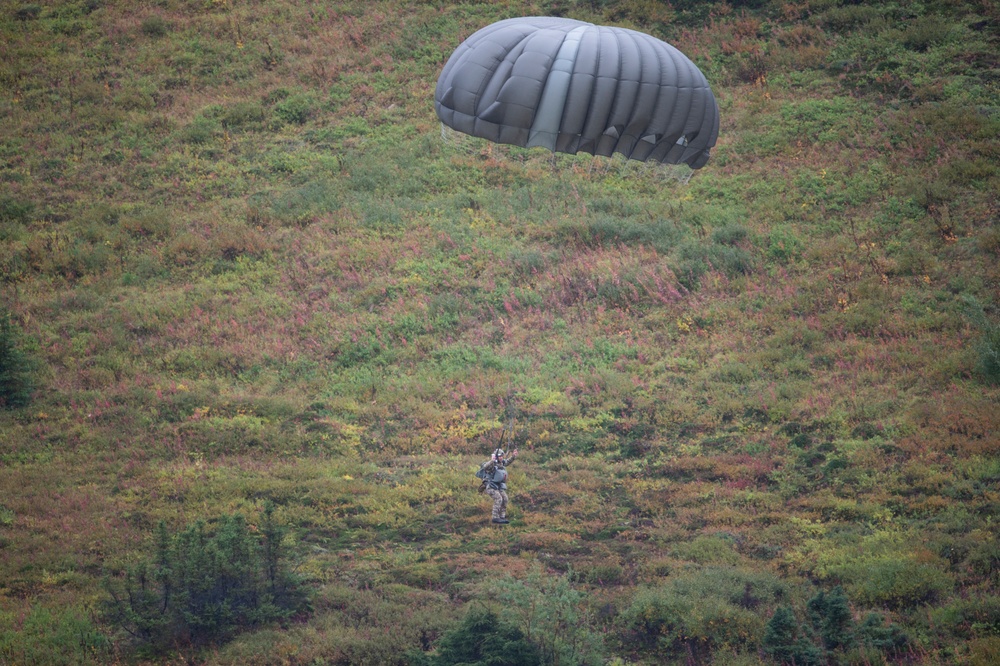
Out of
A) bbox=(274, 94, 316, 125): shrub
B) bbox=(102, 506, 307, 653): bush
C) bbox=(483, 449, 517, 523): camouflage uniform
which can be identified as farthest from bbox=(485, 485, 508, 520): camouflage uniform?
bbox=(274, 94, 316, 125): shrub

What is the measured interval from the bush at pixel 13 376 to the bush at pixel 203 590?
842 cm

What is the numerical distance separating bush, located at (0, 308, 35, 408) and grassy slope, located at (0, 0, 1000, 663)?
0.57 meters

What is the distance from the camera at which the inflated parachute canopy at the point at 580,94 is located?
20.5 meters

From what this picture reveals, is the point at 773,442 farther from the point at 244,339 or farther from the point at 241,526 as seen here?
the point at 244,339

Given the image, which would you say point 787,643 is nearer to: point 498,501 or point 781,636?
point 781,636

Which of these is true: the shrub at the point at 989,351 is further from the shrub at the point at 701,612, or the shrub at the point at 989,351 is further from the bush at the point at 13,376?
the bush at the point at 13,376

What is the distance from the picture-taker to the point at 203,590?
52.8 feet

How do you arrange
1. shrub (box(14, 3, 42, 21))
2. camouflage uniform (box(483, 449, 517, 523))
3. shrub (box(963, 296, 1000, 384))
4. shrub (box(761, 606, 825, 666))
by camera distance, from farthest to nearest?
shrub (box(14, 3, 42, 21)) → shrub (box(963, 296, 1000, 384)) → camouflage uniform (box(483, 449, 517, 523)) → shrub (box(761, 606, 825, 666))

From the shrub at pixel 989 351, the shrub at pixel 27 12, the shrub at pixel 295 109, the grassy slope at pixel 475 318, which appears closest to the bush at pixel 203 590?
the grassy slope at pixel 475 318

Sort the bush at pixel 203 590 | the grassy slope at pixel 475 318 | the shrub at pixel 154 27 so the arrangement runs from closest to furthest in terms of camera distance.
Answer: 1. the bush at pixel 203 590
2. the grassy slope at pixel 475 318
3. the shrub at pixel 154 27

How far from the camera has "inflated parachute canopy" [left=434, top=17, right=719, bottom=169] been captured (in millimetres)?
20469

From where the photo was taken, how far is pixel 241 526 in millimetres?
17031

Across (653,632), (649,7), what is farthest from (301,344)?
(649,7)

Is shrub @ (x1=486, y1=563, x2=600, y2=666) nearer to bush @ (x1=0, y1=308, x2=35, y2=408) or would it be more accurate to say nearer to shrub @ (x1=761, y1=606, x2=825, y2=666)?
shrub @ (x1=761, y1=606, x2=825, y2=666)
